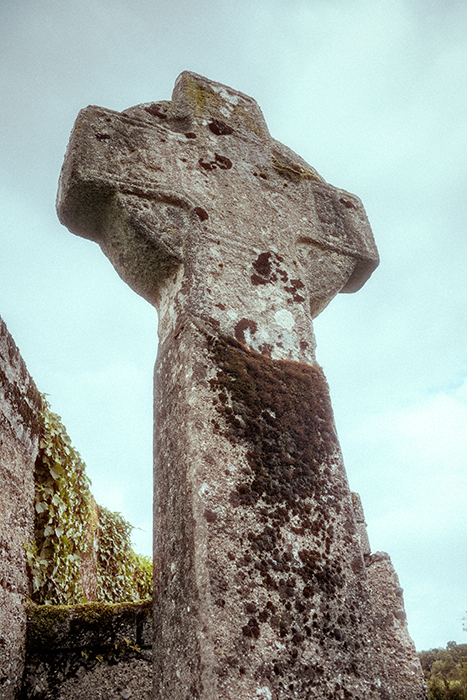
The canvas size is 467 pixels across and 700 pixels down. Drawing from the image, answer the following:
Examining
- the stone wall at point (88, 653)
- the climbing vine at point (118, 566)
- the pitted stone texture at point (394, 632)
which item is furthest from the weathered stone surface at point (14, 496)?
the pitted stone texture at point (394, 632)

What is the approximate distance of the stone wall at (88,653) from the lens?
6.16 feet

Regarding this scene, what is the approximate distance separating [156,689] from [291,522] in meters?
0.75

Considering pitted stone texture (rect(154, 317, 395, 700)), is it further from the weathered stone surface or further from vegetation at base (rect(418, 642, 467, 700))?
vegetation at base (rect(418, 642, 467, 700))

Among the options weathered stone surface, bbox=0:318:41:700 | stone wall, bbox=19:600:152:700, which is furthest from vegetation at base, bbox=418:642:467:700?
weathered stone surface, bbox=0:318:41:700

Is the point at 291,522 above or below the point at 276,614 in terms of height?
above

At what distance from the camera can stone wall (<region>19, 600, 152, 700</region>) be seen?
188 centimetres

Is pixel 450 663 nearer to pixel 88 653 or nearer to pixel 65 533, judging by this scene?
pixel 65 533

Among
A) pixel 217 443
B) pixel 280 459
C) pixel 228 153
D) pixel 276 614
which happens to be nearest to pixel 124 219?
pixel 228 153

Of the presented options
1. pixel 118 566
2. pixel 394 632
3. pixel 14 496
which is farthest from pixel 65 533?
pixel 394 632

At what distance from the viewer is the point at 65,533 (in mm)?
→ 2627

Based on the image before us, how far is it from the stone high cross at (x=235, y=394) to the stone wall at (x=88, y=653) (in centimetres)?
23

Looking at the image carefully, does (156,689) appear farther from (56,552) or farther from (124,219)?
(124,219)

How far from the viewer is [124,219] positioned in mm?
2475

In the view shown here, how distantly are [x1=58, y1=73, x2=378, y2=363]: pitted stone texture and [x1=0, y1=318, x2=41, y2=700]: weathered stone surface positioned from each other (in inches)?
27.6
